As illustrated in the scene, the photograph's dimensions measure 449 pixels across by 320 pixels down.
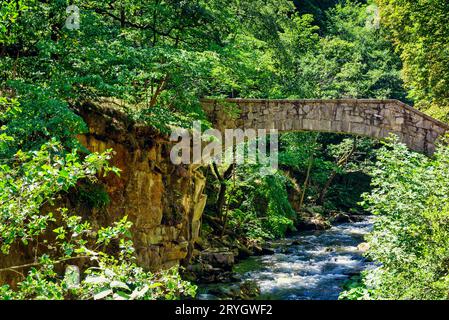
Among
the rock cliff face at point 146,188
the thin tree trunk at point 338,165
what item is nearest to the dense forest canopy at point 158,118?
the rock cliff face at point 146,188

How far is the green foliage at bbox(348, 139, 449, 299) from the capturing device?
16.2ft

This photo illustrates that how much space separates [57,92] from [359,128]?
23.7ft

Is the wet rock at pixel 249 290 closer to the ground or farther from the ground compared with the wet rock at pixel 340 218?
closer to the ground

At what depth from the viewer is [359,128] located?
1125 centimetres

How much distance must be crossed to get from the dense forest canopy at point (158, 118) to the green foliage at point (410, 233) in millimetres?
18

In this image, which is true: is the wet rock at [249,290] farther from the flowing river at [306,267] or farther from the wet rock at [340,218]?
the wet rock at [340,218]

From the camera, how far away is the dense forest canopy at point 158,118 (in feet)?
10.9

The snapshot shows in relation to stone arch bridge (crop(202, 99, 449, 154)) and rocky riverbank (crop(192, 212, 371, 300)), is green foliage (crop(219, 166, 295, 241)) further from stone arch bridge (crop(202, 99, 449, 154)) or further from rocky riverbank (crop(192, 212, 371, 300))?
stone arch bridge (crop(202, 99, 449, 154))

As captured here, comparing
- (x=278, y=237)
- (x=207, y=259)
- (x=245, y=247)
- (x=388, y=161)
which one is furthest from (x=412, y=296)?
(x=278, y=237)

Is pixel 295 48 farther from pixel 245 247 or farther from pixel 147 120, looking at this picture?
pixel 147 120

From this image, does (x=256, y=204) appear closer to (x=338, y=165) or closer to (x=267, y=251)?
(x=267, y=251)

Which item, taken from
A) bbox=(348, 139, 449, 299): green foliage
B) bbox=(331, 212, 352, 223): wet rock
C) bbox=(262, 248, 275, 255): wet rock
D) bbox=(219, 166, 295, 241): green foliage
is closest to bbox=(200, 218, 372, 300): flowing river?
bbox=(262, 248, 275, 255): wet rock

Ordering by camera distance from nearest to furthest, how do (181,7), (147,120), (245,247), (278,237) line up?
(147,120) < (181,7) < (245,247) < (278,237)
